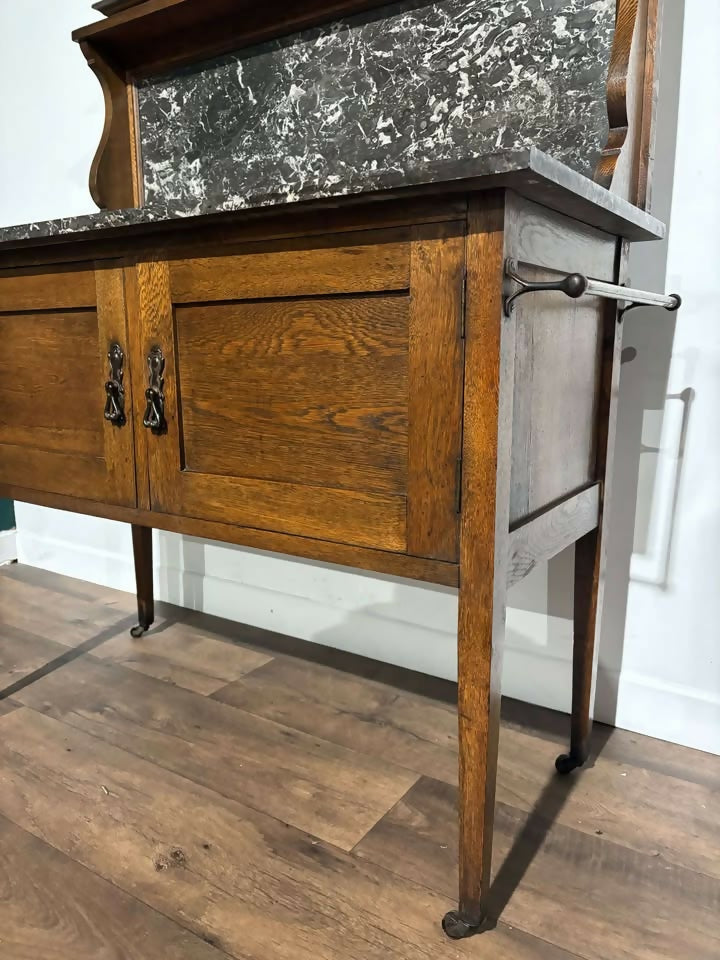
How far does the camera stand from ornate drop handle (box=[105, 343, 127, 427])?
1045mm

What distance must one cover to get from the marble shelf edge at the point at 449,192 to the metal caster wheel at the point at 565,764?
0.82m

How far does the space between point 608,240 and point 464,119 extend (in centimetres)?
37

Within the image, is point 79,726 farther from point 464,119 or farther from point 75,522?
point 464,119

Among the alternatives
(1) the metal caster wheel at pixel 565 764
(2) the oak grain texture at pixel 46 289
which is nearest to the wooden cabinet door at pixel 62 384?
(2) the oak grain texture at pixel 46 289

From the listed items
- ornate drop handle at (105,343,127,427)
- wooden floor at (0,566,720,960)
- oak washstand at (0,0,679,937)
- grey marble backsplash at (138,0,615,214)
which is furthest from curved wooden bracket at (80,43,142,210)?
wooden floor at (0,566,720,960)

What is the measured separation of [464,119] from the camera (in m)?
1.22

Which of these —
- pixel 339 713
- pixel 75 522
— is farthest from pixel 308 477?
pixel 75 522

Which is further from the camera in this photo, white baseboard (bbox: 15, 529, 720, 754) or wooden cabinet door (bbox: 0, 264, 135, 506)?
white baseboard (bbox: 15, 529, 720, 754)

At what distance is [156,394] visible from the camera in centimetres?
101

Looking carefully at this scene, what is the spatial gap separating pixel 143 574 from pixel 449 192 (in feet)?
4.29

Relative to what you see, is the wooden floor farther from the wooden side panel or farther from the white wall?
the wooden side panel

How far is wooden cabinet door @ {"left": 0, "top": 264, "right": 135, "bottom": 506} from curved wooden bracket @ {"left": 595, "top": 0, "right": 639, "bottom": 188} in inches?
26.4

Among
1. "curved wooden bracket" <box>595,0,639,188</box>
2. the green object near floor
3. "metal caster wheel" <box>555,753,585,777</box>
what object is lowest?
"metal caster wheel" <box>555,753,585,777</box>

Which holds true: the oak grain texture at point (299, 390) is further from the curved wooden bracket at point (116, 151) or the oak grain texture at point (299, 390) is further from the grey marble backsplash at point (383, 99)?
the curved wooden bracket at point (116, 151)
